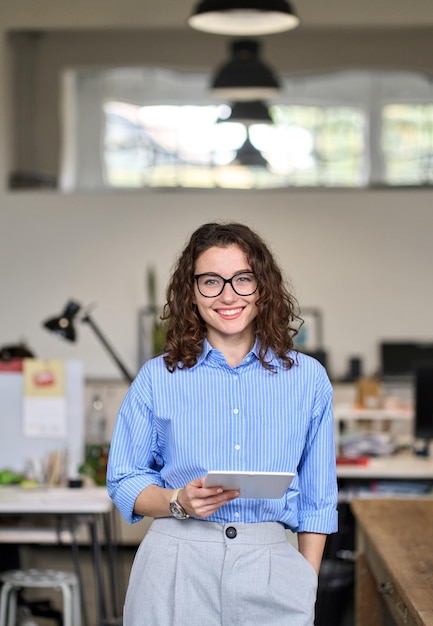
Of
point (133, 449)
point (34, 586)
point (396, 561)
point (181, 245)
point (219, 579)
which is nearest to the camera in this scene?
point (219, 579)

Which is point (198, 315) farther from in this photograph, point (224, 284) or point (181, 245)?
point (181, 245)

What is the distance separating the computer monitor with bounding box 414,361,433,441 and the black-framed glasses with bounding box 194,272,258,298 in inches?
146

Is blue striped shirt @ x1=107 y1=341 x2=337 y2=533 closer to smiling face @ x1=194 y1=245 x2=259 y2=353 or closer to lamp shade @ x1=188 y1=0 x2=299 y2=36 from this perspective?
smiling face @ x1=194 y1=245 x2=259 y2=353

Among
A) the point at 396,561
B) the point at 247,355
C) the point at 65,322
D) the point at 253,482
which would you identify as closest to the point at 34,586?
the point at 65,322

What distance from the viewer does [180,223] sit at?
798 centimetres

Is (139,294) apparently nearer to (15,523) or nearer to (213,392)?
(15,523)

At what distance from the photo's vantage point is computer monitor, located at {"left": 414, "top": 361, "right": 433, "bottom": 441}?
5.73 metres

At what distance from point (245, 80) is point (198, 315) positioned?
210 inches

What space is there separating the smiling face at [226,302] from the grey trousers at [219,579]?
14.0 inches

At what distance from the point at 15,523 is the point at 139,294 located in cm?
346

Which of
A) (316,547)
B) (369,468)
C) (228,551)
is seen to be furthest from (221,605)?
(369,468)

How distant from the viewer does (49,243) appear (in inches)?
316

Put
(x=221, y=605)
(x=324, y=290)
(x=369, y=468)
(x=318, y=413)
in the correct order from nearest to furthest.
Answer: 1. (x=221, y=605)
2. (x=318, y=413)
3. (x=369, y=468)
4. (x=324, y=290)

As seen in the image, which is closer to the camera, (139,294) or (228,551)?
(228,551)
